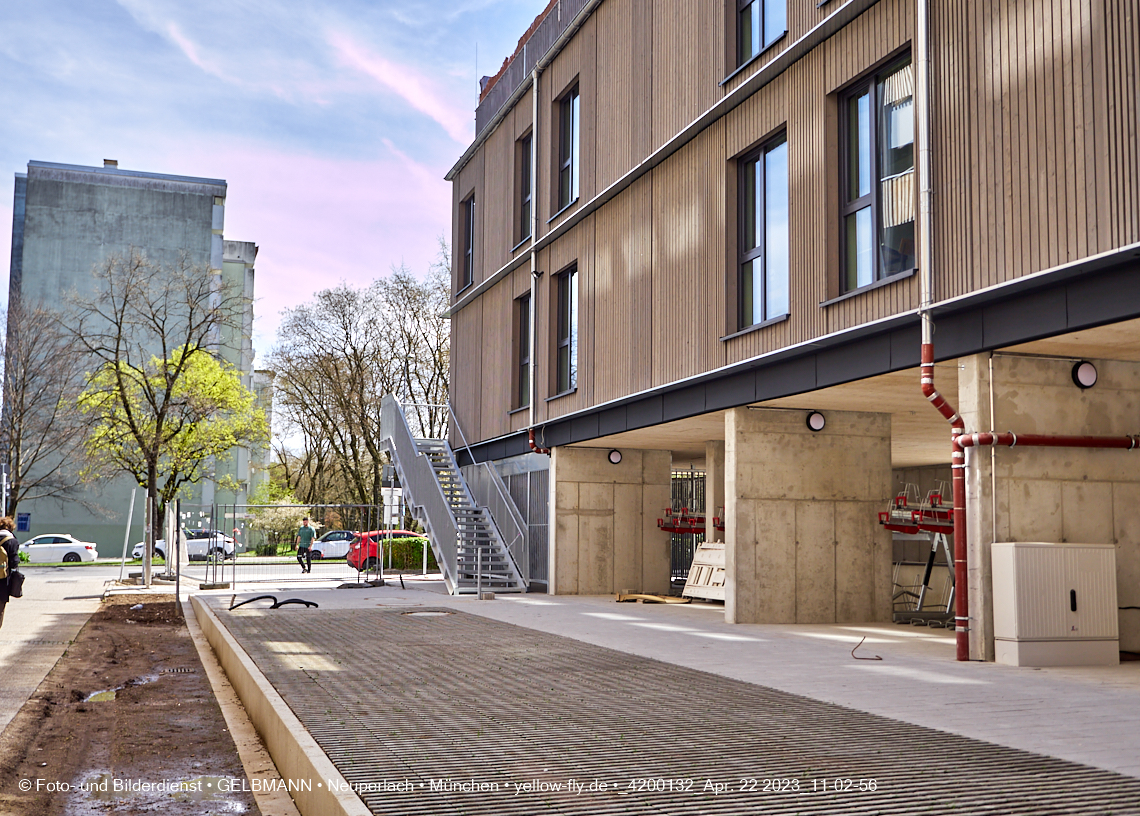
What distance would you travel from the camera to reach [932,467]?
96.1 feet

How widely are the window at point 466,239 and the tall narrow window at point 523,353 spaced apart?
493 centimetres

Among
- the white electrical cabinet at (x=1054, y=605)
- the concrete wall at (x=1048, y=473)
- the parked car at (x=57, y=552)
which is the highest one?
the concrete wall at (x=1048, y=473)

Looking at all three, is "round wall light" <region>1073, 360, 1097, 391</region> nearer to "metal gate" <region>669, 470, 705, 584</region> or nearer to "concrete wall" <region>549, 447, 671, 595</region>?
"concrete wall" <region>549, 447, 671, 595</region>

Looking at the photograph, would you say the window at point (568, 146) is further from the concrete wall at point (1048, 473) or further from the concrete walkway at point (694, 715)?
the concrete wall at point (1048, 473)

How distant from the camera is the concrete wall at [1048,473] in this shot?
445 inches

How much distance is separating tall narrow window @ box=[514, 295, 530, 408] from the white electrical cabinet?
53.0 ft

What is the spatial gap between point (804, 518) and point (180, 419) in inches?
908

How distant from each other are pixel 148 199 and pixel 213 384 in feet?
74.5

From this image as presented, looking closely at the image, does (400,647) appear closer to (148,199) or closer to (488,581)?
(488,581)

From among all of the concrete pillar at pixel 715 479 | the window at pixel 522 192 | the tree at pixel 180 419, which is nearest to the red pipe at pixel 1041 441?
the concrete pillar at pixel 715 479

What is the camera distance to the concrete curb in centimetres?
529

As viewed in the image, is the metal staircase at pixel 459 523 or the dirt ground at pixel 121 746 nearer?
the dirt ground at pixel 121 746

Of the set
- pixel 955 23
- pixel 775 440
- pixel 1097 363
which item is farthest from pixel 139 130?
pixel 1097 363

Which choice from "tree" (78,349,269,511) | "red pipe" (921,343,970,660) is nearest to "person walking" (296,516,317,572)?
"tree" (78,349,269,511)
